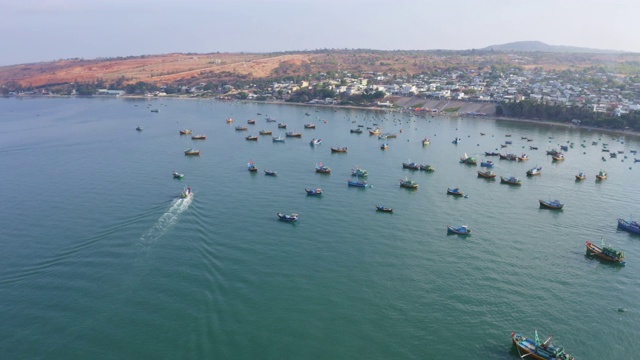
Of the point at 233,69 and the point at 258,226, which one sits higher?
the point at 233,69

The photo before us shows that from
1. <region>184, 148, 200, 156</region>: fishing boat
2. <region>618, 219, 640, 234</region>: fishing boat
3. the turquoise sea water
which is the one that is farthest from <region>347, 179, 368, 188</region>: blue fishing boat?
<region>184, 148, 200, 156</region>: fishing boat

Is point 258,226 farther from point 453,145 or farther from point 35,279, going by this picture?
point 453,145

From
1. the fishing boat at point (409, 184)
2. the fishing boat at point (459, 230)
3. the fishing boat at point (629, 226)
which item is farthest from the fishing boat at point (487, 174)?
the fishing boat at point (459, 230)

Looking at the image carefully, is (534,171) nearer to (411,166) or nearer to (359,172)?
(411,166)

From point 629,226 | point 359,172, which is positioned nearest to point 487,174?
point 359,172

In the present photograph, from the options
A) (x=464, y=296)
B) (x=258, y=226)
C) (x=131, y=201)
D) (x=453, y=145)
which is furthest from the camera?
(x=453, y=145)

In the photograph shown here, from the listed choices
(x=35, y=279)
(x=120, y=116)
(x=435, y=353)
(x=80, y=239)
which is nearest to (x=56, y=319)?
(x=35, y=279)

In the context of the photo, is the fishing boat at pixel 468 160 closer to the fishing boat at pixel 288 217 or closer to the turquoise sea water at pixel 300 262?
the turquoise sea water at pixel 300 262
